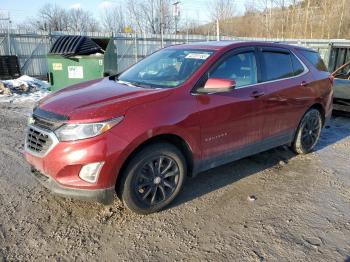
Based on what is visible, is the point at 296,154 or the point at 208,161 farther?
the point at 296,154

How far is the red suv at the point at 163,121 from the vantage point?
9.52ft

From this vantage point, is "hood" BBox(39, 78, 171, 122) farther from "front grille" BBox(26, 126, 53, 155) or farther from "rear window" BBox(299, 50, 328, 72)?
"rear window" BBox(299, 50, 328, 72)

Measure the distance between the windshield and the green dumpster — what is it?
3.89 m

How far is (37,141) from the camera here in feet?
10.2

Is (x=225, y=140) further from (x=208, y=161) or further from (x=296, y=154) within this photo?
(x=296, y=154)

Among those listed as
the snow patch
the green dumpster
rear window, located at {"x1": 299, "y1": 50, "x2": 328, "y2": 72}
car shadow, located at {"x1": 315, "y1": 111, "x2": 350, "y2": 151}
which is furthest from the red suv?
the snow patch

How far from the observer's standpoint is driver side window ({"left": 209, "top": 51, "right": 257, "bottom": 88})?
3748 mm

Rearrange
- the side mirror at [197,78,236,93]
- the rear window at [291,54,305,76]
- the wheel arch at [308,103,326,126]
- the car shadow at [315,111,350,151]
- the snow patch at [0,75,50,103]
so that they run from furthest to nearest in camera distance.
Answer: the snow patch at [0,75,50,103] < the car shadow at [315,111,350,151] < the wheel arch at [308,103,326,126] < the rear window at [291,54,305,76] < the side mirror at [197,78,236,93]

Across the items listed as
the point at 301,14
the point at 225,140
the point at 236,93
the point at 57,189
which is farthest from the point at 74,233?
the point at 301,14

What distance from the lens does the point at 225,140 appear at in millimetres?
3742

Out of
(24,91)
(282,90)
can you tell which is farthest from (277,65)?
(24,91)

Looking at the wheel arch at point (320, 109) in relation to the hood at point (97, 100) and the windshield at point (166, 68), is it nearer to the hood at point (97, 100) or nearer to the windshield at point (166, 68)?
the windshield at point (166, 68)

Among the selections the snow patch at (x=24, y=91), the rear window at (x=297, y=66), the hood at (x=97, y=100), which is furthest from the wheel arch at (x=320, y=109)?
the snow patch at (x=24, y=91)

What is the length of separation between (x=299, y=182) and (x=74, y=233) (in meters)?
2.80
